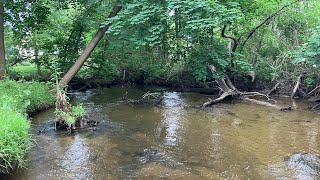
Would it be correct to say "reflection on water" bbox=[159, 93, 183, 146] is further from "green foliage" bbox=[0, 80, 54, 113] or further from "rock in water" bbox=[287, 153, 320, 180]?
"green foliage" bbox=[0, 80, 54, 113]

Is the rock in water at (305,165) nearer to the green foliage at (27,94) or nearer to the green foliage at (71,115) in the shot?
the green foliage at (71,115)

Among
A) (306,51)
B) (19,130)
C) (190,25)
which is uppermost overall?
(190,25)

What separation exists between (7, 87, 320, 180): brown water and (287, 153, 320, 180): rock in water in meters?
0.11

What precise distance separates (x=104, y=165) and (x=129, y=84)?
45.2 feet

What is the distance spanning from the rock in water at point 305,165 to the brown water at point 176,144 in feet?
0.36

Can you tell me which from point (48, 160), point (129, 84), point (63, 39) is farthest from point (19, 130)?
point (129, 84)

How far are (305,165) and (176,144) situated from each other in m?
2.94

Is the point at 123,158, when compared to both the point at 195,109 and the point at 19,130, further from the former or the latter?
the point at 195,109

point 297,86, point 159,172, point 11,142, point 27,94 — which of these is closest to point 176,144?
point 159,172

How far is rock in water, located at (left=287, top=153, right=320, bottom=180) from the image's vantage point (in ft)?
19.0

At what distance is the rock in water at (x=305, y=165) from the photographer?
19.0 ft

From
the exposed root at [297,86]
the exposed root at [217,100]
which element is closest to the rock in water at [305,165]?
the exposed root at [217,100]

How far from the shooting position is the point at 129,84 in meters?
19.8

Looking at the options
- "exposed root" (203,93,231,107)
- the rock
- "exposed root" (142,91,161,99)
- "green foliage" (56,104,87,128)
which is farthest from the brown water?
"exposed root" (142,91,161,99)
